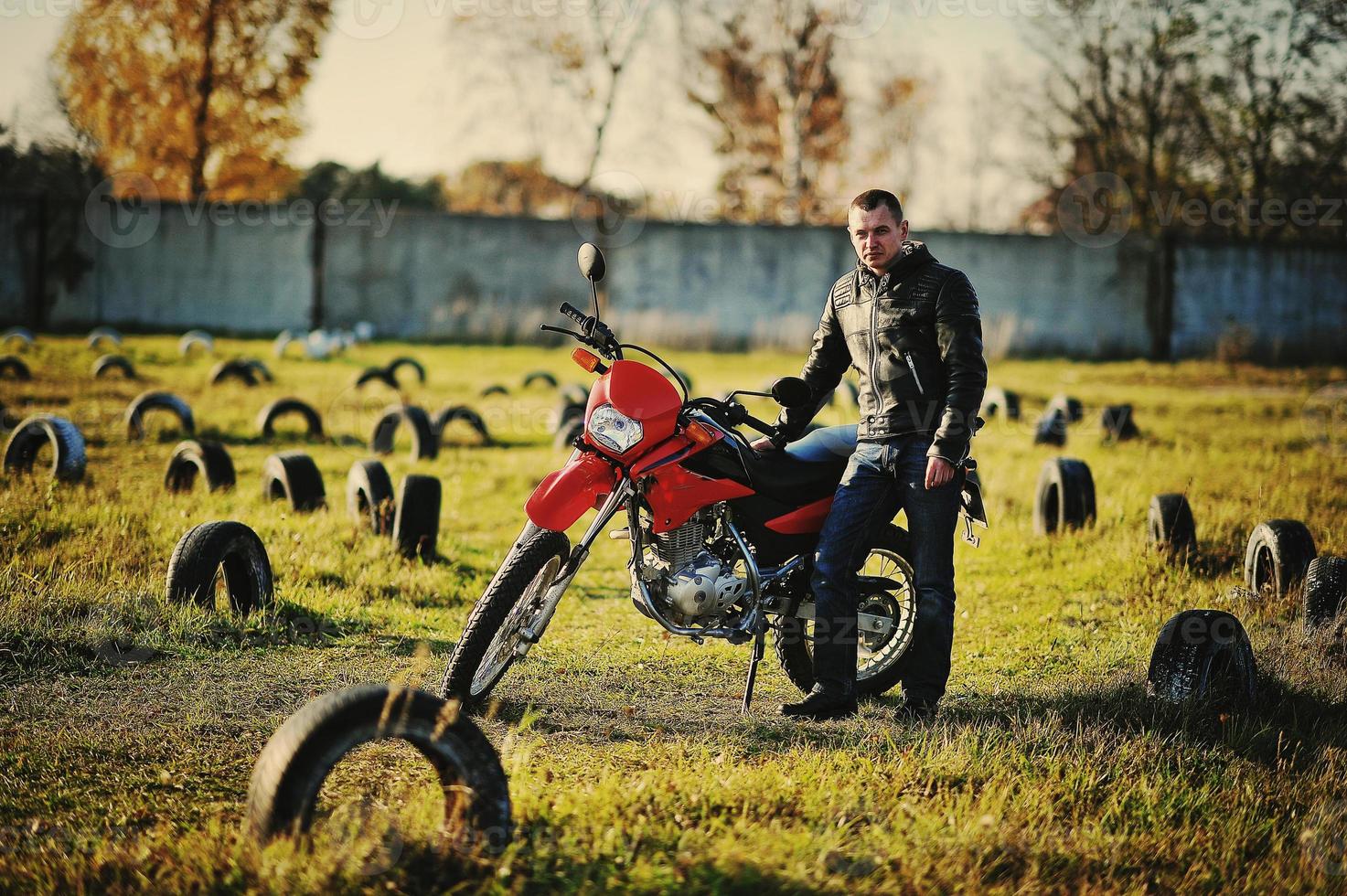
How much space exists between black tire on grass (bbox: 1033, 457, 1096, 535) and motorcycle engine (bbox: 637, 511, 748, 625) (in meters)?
Result: 4.31

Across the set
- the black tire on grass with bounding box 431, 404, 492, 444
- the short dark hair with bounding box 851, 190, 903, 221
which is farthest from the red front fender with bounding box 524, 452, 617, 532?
the black tire on grass with bounding box 431, 404, 492, 444

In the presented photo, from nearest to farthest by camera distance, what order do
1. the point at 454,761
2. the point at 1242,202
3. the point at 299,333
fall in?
the point at 454,761 → the point at 299,333 → the point at 1242,202

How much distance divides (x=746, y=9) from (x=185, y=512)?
22.6 meters

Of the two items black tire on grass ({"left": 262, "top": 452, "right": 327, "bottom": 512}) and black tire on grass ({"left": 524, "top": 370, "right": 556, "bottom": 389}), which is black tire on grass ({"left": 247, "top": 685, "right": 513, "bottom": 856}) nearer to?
black tire on grass ({"left": 262, "top": 452, "right": 327, "bottom": 512})

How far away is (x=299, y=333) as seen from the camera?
22312 millimetres

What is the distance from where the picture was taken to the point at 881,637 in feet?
15.8

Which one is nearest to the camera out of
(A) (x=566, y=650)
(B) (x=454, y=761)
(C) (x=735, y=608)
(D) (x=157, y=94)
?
(B) (x=454, y=761)

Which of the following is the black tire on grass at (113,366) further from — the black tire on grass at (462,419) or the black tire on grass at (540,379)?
the black tire on grass at (462,419)

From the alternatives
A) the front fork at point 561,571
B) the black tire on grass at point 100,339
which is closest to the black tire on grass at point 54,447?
the front fork at point 561,571

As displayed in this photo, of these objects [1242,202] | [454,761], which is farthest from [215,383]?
[1242,202]

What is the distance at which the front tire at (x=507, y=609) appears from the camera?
13.6 feet

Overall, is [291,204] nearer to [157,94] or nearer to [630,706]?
[157,94]

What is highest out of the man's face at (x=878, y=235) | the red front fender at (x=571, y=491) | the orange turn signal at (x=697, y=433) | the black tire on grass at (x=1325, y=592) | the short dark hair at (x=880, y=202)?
the short dark hair at (x=880, y=202)

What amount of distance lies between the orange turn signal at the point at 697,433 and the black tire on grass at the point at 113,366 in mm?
12446
